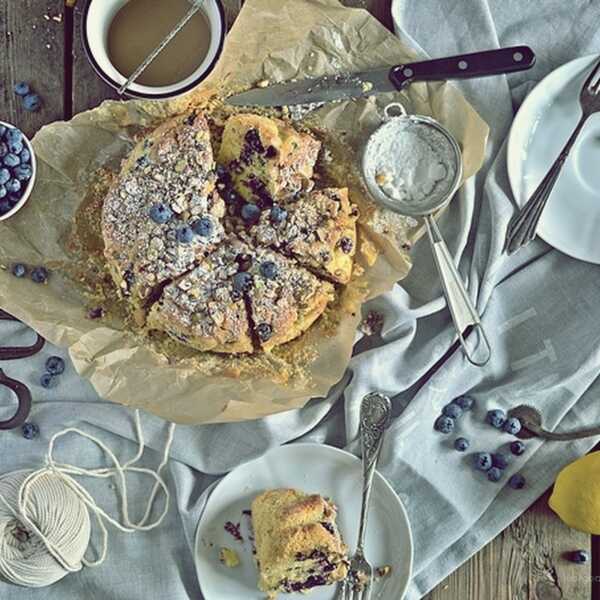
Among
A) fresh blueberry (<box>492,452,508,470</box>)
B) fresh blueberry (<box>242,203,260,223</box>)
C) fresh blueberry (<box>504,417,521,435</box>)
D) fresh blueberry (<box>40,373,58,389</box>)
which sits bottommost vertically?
fresh blueberry (<box>492,452,508,470</box>)

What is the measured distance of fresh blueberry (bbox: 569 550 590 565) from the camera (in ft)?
9.77

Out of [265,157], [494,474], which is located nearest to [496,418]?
[494,474]

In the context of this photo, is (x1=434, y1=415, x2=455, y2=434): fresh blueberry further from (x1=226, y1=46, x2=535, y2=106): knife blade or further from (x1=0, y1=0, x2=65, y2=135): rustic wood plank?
(x1=0, y1=0, x2=65, y2=135): rustic wood plank

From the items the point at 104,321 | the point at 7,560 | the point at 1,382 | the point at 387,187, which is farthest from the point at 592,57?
the point at 7,560

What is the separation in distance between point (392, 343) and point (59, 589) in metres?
1.18

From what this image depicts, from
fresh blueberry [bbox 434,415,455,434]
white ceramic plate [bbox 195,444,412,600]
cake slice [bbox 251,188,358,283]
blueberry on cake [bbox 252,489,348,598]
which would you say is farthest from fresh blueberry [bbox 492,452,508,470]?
cake slice [bbox 251,188,358,283]

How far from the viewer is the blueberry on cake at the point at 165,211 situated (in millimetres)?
2738

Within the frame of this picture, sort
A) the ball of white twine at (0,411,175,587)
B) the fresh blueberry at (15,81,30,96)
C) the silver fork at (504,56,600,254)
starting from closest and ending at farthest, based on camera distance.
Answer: the ball of white twine at (0,411,175,587) → the silver fork at (504,56,600,254) → the fresh blueberry at (15,81,30,96)

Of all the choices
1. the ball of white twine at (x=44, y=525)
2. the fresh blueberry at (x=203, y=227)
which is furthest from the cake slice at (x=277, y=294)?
the ball of white twine at (x=44, y=525)

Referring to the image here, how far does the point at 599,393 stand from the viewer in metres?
2.97

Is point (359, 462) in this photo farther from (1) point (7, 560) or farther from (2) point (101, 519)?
(1) point (7, 560)

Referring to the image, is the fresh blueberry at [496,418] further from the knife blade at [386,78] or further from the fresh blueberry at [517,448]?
the knife blade at [386,78]

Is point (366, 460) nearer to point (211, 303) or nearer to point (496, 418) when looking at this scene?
point (496, 418)

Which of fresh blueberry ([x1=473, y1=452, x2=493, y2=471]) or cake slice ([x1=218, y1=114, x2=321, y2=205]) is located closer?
cake slice ([x1=218, y1=114, x2=321, y2=205])
